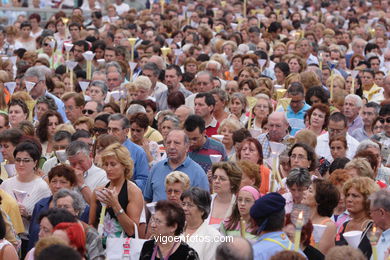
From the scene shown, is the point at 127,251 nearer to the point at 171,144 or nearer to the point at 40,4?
the point at 171,144

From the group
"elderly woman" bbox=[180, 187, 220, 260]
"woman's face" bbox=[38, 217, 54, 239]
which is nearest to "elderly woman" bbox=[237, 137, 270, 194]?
"elderly woman" bbox=[180, 187, 220, 260]

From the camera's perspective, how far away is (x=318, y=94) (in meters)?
14.8

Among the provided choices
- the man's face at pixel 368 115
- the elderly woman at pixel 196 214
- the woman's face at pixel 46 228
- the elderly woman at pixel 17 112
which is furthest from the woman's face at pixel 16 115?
the woman's face at pixel 46 228

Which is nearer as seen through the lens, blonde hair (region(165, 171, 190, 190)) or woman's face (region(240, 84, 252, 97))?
blonde hair (region(165, 171, 190, 190))

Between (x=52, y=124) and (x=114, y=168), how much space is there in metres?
2.94

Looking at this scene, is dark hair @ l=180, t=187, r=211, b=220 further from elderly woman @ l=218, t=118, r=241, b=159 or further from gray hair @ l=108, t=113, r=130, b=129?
elderly woman @ l=218, t=118, r=241, b=159

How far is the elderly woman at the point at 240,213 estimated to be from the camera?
29.1ft

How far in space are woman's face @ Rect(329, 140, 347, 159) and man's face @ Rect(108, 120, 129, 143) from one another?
2.27m

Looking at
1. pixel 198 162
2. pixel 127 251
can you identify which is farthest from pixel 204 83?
pixel 127 251

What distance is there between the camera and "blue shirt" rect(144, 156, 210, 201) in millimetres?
10268

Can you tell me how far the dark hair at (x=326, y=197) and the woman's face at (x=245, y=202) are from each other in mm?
619

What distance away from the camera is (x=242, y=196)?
29.3ft

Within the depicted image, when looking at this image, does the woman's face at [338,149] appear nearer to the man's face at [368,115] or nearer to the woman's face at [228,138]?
the woman's face at [228,138]

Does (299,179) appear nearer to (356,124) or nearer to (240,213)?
(240,213)
